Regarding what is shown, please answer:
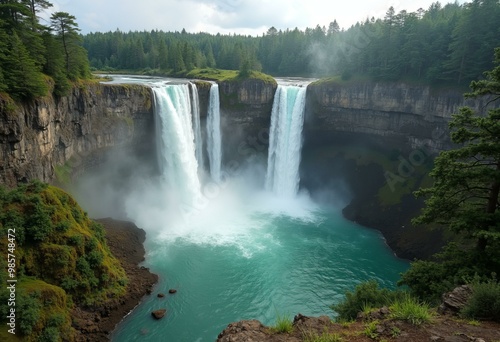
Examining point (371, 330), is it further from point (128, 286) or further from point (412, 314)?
point (128, 286)

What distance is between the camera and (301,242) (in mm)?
36031

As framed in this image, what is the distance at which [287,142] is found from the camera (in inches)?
1969

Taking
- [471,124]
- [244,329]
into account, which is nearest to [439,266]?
[471,124]

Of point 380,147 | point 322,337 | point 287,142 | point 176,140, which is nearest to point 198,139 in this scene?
point 176,140

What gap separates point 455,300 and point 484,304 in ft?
3.56

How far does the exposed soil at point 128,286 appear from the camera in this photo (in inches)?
843

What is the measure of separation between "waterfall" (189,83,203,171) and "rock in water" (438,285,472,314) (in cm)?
3812

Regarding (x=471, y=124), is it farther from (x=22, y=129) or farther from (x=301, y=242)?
(x=22, y=129)

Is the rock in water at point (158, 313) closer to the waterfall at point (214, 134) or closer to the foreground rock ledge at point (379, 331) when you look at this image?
the foreground rock ledge at point (379, 331)

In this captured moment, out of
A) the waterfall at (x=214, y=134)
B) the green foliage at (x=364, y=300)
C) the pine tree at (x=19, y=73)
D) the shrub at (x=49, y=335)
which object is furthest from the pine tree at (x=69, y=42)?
the green foliage at (x=364, y=300)

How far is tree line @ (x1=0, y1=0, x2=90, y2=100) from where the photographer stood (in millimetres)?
24969

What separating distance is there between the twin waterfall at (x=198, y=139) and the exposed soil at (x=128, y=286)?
10.0 m

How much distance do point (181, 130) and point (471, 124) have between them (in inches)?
1324

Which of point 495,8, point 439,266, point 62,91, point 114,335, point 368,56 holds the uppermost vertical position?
point 495,8
